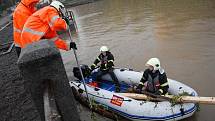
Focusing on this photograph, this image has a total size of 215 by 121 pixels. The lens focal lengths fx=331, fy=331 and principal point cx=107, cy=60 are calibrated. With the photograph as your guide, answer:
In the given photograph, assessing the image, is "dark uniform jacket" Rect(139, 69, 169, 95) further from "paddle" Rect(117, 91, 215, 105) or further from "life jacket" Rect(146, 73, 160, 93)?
"paddle" Rect(117, 91, 215, 105)

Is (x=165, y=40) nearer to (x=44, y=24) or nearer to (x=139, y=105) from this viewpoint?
(x=139, y=105)

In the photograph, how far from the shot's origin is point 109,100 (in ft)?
25.3

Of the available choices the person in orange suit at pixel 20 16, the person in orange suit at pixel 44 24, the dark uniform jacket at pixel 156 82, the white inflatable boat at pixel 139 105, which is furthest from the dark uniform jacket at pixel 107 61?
the person in orange suit at pixel 20 16

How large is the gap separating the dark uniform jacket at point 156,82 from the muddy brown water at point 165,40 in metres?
0.96

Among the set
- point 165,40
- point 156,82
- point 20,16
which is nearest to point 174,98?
point 156,82

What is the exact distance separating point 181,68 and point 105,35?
7.40 meters

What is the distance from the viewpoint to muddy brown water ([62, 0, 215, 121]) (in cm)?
1022

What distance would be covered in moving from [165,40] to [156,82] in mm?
7249

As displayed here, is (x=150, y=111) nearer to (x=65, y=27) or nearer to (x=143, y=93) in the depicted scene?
(x=143, y=93)

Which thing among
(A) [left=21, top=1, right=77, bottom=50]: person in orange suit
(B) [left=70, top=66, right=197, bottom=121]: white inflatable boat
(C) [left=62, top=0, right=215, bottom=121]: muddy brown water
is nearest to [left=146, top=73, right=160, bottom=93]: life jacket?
(B) [left=70, top=66, right=197, bottom=121]: white inflatable boat

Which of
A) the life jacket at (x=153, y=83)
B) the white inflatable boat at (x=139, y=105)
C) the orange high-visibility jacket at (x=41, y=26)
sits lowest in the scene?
the white inflatable boat at (x=139, y=105)

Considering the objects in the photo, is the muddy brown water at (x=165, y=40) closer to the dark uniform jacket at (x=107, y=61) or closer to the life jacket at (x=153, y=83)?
the life jacket at (x=153, y=83)

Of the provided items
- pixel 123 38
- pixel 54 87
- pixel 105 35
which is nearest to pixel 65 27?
pixel 54 87

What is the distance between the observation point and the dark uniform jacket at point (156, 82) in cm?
722
